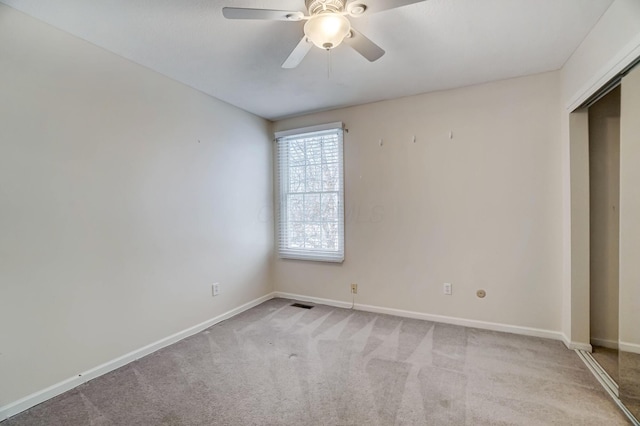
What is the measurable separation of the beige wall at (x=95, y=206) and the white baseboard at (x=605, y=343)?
11.8 feet

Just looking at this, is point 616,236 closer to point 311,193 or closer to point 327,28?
point 327,28

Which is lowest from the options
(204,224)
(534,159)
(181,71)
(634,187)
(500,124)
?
(204,224)

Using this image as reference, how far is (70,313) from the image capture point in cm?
206

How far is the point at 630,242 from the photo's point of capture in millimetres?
1885

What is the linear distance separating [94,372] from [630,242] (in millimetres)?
3859

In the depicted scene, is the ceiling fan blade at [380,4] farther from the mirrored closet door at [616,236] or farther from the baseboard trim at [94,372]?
the baseboard trim at [94,372]

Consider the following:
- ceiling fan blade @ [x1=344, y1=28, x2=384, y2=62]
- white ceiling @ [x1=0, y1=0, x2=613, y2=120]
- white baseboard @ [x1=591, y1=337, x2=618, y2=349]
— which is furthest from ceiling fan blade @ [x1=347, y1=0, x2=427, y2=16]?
white baseboard @ [x1=591, y1=337, x2=618, y2=349]

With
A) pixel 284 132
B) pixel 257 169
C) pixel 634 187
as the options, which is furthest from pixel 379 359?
pixel 284 132

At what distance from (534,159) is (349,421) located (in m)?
2.75

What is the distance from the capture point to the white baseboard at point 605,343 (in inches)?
96.9

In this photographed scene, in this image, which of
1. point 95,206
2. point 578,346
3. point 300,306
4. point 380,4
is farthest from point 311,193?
point 578,346

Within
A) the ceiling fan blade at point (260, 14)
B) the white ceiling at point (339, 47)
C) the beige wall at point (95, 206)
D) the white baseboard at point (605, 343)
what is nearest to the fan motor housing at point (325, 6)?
the ceiling fan blade at point (260, 14)

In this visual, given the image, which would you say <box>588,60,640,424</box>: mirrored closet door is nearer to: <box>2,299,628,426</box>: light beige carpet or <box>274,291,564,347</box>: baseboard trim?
<box>2,299,628,426</box>: light beige carpet

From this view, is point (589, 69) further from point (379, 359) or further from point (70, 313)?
point (70, 313)
